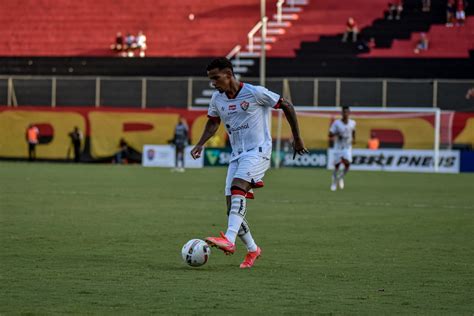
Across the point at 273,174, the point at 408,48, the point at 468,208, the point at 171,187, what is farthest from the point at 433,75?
the point at 468,208

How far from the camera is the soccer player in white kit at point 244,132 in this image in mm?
12117

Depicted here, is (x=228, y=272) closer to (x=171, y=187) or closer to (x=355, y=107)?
(x=171, y=187)

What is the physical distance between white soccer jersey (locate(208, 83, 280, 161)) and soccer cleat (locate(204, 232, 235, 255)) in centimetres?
111

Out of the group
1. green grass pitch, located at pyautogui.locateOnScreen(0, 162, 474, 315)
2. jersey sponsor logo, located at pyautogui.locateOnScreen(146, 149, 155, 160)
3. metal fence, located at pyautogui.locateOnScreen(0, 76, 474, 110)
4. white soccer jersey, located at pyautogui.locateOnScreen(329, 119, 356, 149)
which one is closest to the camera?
green grass pitch, located at pyautogui.locateOnScreen(0, 162, 474, 315)

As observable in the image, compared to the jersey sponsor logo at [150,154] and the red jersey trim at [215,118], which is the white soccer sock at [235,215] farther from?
the jersey sponsor logo at [150,154]

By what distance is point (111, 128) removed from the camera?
52.1 meters

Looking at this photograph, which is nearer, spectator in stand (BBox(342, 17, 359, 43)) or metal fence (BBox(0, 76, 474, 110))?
metal fence (BBox(0, 76, 474, 110))

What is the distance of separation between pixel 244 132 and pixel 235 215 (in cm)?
98

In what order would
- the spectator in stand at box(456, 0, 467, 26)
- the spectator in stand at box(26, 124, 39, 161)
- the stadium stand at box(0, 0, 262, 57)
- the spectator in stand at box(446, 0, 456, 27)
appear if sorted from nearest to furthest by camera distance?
the spectator in stand at box(26, 124, 39, 161), the spectator in stand at box(456, 0, 467, 26), the spectator in stand at box(446, 0, 456, 27), the stadium stand at box(0, 0, 262, 57)

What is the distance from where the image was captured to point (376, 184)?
34.1 m

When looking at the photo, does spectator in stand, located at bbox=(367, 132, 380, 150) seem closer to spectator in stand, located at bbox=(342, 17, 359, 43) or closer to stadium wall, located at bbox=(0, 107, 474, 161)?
stadium wall, located at bbox=(0, 107, 474, 161)

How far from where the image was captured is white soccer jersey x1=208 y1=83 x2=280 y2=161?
40.6ft

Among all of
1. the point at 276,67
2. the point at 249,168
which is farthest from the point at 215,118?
the point at 276,67

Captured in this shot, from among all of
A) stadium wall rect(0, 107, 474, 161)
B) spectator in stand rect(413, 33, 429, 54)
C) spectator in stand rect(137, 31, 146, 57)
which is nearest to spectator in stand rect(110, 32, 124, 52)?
spectator in stand rect(137, 31, 146, 57)
